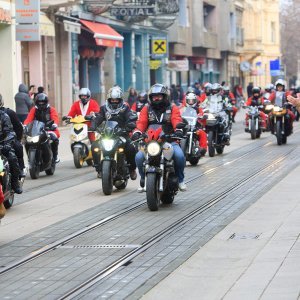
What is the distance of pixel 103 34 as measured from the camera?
46.2 meters

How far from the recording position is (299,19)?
4983 inches

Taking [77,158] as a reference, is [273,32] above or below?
above

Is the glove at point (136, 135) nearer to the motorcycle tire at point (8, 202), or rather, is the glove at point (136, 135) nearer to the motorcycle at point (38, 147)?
the motorcycle tire at point (8, 202)

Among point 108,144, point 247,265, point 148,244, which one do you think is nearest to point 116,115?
point 108,144

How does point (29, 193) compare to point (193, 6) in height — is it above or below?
below

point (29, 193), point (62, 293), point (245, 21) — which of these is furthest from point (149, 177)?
point (245, 21)

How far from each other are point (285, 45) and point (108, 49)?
79062 mm

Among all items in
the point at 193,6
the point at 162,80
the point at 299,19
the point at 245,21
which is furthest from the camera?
the point at 299,19

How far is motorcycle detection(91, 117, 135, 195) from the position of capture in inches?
698

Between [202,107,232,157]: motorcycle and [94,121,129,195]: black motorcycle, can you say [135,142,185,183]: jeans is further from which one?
[202,107,232,157]: motorcycle

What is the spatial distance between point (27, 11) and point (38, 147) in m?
16.5

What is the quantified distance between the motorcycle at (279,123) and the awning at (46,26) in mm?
10992

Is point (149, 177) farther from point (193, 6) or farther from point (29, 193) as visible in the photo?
point (193, 6)

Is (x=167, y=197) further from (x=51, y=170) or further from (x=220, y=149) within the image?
(x=220, y=149)
